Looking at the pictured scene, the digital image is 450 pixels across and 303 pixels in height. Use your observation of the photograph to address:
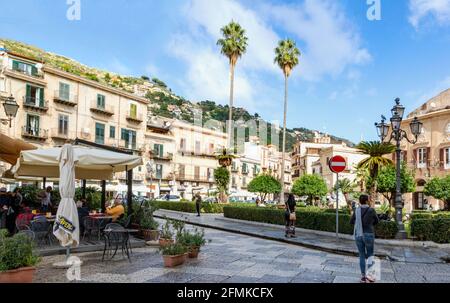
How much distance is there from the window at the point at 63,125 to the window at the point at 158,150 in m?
13.8

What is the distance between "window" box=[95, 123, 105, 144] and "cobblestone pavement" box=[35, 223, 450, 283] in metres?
37.0

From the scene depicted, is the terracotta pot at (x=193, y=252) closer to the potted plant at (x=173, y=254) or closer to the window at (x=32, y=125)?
the potted plant at (x=173, y=254)

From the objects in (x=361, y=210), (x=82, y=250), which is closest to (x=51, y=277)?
(x=82, y=250)

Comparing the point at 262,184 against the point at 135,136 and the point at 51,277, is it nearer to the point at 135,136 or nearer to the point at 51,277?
the point at 135,136

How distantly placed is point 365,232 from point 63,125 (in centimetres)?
3984

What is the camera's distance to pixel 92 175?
14430 mm

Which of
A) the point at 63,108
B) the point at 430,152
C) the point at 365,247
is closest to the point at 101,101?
the point at 63,108

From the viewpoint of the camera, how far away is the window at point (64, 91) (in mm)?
42094

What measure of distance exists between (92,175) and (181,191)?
142 ft

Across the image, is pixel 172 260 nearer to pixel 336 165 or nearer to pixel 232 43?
pixel 336 165

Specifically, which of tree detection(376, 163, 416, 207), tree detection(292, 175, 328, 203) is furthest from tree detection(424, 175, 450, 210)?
tree detection(292, 175, 328, 203)

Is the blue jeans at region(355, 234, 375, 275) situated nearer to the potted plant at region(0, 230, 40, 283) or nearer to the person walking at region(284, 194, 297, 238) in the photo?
the potted plant at region(0, 230, 40, 283)

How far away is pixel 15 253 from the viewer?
6164 millimetres

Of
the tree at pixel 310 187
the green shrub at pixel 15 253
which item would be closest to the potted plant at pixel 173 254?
the green shrub at pixel 15 253
